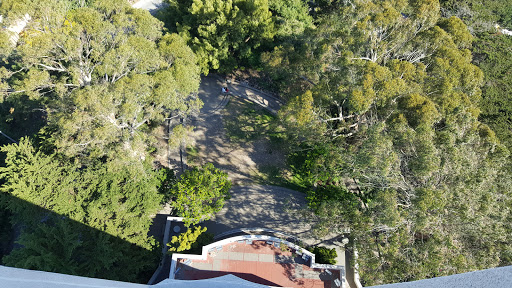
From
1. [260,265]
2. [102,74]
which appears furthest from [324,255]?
[102,74]

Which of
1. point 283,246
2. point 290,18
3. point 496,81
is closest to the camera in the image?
point 283,246

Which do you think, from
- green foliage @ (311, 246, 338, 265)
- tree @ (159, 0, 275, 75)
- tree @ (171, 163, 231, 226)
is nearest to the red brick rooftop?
green foliage @ (311, 246, 338, 265)

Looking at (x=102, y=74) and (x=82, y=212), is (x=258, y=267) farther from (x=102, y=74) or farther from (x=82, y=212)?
(x=102, y=74)

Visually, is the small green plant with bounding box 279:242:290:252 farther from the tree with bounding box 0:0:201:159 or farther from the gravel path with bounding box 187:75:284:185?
the tree with bounding box 0:0:201:159

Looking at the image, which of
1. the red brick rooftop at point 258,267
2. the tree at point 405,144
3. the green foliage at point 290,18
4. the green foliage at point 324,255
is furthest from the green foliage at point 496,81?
the red brick rooftop at point 258,267

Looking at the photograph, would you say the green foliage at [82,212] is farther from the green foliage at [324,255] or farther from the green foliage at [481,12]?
the green foliage at [481,12]

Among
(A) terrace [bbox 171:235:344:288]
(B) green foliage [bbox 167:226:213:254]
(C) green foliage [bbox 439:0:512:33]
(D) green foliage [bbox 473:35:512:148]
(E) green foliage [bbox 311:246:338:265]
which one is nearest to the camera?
(A) terrace [bbox 171:235:344:288]
